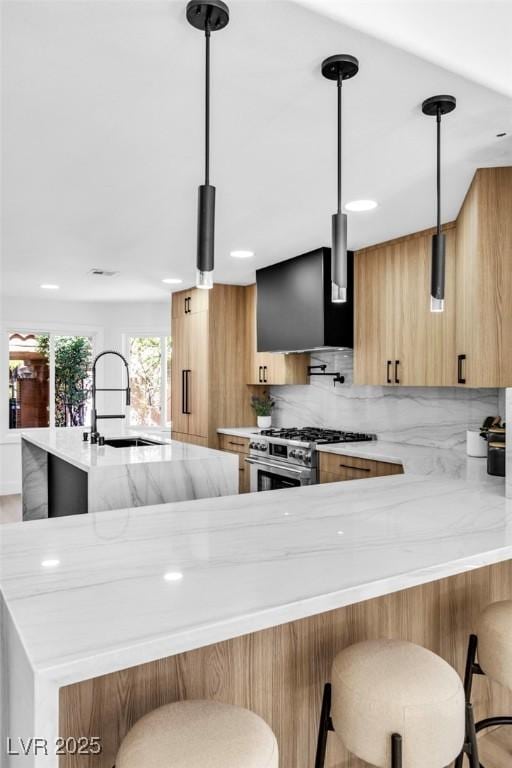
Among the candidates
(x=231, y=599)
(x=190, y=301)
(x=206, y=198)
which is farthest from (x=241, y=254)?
(x=231, y=599)

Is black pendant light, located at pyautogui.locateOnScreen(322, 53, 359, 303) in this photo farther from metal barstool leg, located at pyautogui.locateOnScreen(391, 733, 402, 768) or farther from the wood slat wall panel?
metal barstool leg, located at pyautogui.locateOnScreen(391, 733, 402, 768)

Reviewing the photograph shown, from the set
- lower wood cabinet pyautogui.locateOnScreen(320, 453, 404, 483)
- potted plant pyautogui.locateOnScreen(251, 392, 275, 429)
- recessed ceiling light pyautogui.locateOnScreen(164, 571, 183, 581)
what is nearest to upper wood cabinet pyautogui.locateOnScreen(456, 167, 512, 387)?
lower wood cabinet pyautogui.locateOnScreen(320, 453, 404, 483)

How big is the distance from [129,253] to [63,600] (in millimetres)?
3435

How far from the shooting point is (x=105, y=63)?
163 cm

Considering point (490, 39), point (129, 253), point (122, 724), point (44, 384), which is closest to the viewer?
point (122, 724)

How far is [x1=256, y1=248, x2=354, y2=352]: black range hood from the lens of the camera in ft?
13.2

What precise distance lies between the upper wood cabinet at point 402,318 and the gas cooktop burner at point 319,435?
0.50 meters

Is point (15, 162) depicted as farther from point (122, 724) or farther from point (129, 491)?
point (122, 724)

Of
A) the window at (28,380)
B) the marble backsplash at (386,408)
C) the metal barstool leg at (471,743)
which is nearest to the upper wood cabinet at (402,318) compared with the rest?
the marble backsplash at (386,408)

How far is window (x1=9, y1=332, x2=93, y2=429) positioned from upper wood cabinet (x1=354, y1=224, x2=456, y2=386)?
4.28 m

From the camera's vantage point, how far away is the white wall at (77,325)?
6551 millimetres

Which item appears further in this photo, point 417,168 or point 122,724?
point 417,168

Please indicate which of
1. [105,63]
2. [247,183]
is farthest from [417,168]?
[105,63]

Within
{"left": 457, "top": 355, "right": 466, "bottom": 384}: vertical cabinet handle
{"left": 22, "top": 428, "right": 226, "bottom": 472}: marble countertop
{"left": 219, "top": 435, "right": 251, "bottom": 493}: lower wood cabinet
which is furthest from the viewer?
{"left": 219, "top": 435, "right": 251, "bottom": 493}: lower wood cabinet
